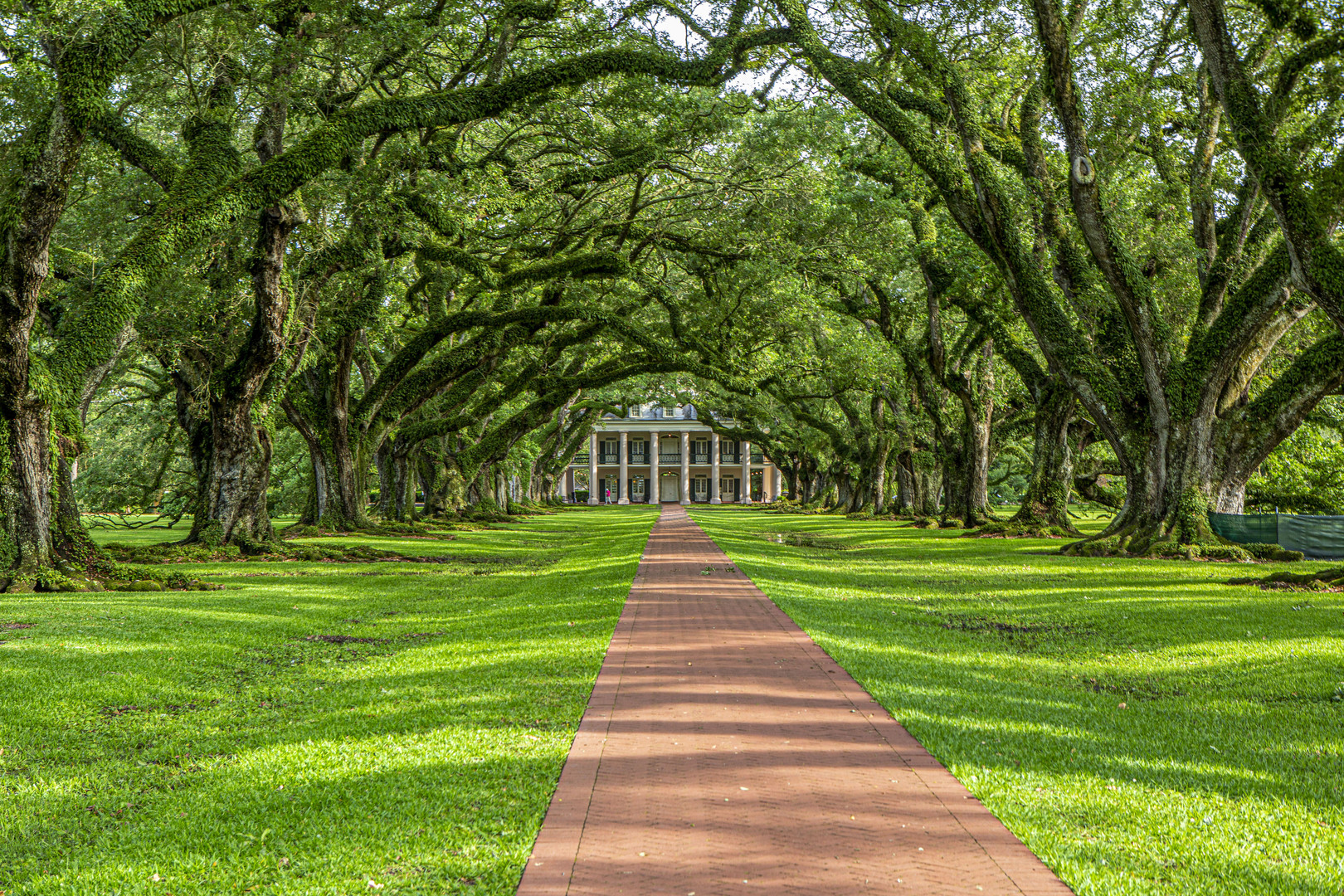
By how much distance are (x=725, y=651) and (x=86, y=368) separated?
32.3ft

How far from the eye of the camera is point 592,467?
10144 cm

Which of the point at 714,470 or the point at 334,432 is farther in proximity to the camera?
the point at 714,470

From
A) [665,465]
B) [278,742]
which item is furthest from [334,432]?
[665,465]

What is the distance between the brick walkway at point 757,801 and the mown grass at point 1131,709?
257mm

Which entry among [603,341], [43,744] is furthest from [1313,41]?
[603,341]

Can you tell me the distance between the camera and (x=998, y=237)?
16703 millimetres

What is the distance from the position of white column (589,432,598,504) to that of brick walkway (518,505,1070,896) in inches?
3674

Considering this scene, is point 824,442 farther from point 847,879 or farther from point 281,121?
point 847,879

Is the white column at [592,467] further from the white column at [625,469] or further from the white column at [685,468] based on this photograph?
the white column at [685,468]

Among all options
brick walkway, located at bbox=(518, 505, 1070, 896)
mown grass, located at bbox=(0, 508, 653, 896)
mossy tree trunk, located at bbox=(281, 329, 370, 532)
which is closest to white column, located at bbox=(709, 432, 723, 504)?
mossy tree trunk, located at bbox=(281, 329, 370, 532)

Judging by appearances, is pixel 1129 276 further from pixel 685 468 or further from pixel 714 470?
pixel 685 468

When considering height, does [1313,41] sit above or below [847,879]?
above

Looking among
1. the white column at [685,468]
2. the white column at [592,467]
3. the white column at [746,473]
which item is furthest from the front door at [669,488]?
the white column at [746,473]

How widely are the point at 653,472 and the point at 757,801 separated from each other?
97.4 meters
